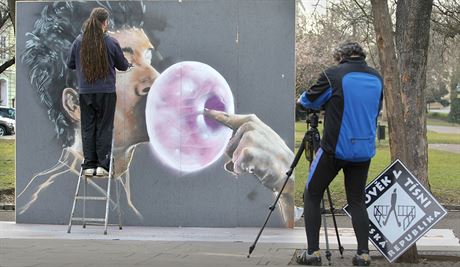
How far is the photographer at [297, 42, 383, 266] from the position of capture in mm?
6234

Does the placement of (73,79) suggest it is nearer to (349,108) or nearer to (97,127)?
(97,127)

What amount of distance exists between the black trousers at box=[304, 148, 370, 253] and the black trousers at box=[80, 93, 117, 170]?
9.58 feet

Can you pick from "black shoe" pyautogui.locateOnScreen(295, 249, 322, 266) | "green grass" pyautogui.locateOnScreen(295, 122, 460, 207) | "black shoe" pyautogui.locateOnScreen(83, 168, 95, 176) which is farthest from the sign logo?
"green grass" pyautogui.locateOnScreen(295, 122, 460, 207)

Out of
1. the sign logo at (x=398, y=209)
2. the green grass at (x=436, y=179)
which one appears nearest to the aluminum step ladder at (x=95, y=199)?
the sign logo at (x=398, y=209)

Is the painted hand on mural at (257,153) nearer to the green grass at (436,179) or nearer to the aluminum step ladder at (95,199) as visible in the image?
the aluminum step ladder at (95,199)

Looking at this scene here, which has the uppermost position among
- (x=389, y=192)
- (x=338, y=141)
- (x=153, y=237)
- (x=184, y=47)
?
(x=184, y=47)

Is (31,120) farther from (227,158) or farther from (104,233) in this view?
(227,158)

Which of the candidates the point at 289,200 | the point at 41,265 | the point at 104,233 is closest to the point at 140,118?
the point at 104,233

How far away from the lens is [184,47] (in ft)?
30.4

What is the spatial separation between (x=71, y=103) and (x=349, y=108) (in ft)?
14.4

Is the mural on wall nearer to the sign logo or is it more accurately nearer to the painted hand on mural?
the painted hand on mural

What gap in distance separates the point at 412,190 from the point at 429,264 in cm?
70

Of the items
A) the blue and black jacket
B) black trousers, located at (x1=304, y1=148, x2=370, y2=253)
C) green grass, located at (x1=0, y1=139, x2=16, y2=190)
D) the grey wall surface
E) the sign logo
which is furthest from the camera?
green grass, located at (x1=0, y1=139, x2=16, y2=190)

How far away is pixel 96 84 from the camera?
27.6 ft
